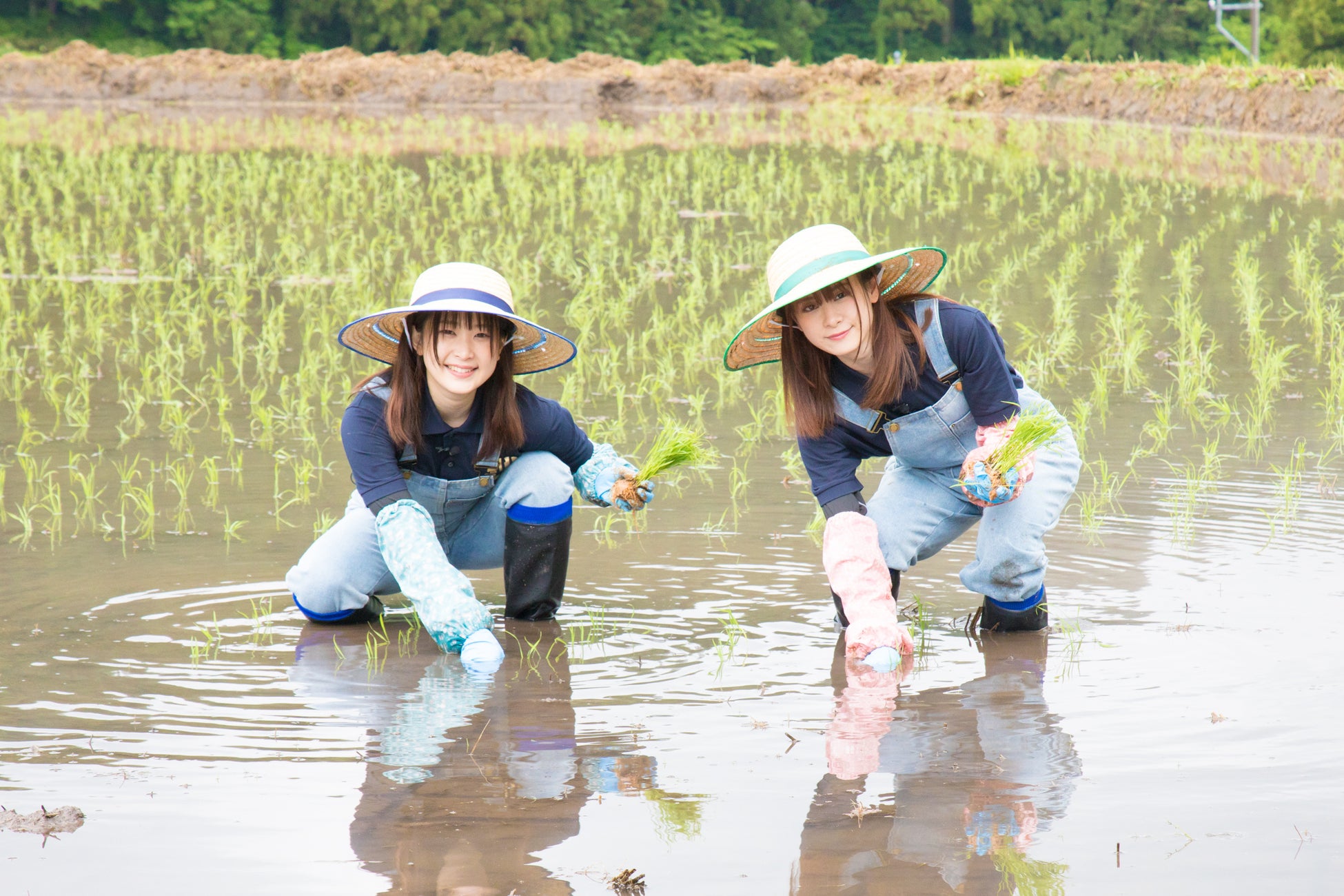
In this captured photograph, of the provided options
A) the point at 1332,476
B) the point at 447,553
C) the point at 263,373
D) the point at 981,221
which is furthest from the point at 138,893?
the point at 981,221

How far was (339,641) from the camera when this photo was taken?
115 inches

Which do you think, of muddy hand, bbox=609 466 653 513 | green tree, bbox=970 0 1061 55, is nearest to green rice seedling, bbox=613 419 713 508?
muddy hand, bbox=609 466 653 513

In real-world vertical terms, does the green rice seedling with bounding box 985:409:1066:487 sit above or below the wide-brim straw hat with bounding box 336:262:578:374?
below

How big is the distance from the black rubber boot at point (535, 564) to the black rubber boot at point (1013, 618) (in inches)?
34.5

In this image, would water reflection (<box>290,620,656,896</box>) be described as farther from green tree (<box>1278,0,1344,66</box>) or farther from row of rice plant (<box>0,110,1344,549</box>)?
green tree (<box>1278,0,1344,66</box>)

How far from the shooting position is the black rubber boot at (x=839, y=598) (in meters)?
2.90

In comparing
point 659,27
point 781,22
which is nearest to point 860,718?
point 659,27

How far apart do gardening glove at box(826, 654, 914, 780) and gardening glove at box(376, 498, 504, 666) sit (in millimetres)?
662

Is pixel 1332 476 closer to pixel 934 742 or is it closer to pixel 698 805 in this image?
pixel 934 742

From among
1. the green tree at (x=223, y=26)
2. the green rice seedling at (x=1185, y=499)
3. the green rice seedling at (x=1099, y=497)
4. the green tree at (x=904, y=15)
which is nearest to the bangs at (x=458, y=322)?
the green rice seedling at (x=1099, y=497)

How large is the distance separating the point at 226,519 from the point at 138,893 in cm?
196

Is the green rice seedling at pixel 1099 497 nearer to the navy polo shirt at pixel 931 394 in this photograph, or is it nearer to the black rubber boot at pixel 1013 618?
the black rubber boot at pixel 1013 618

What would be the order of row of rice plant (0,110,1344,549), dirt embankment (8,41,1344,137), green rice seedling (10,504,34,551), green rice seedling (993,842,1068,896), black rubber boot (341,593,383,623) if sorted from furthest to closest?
dirt embankment (8,41,1344,137) < row of rice plant (0,110,1344,549) < green rice seedling (10,504,34,551) < black rubber boot (341,593,383,623) < green rice seedling (993,842,1068,896)

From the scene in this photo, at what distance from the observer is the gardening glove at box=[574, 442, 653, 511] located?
117 inches
